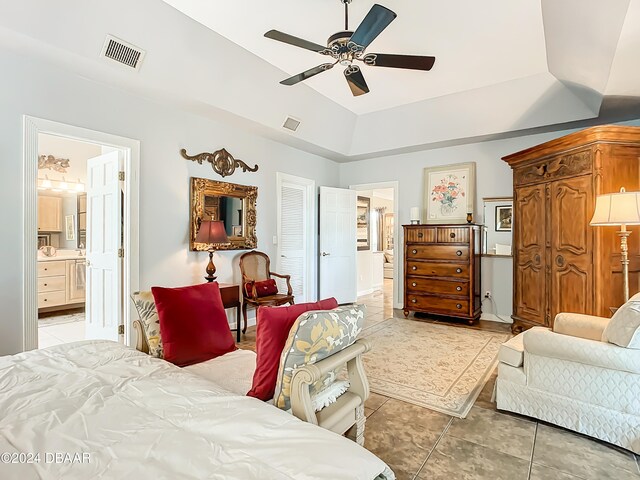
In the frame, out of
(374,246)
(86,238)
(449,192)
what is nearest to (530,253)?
(449,192)

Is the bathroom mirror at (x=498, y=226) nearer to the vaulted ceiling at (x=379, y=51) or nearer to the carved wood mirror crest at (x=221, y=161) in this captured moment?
the vaulted ceiling at (x=379, y=51)

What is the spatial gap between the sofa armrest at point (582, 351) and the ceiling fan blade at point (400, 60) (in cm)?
211

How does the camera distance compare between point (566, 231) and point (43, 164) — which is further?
point (43, 164)

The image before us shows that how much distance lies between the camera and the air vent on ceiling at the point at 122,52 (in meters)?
2.72

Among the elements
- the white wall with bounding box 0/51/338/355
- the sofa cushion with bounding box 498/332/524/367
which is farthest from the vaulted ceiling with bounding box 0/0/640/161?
the sofa cushion with bounding box 498/332/524/367

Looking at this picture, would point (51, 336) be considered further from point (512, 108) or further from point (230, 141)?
point (512, 108)

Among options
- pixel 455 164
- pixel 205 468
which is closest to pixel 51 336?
pixel 205 468

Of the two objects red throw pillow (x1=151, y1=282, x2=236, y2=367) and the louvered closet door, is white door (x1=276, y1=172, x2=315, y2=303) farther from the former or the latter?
red throw pillow (x1=151, y1=282, x2=236, y2=367)

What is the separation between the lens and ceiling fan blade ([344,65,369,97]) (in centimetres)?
283

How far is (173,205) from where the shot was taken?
383 cm

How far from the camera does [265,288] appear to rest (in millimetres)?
4441

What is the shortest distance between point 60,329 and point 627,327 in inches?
235

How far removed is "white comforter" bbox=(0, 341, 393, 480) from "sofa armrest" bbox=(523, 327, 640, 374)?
1784mm

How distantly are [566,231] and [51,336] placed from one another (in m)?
6.16
